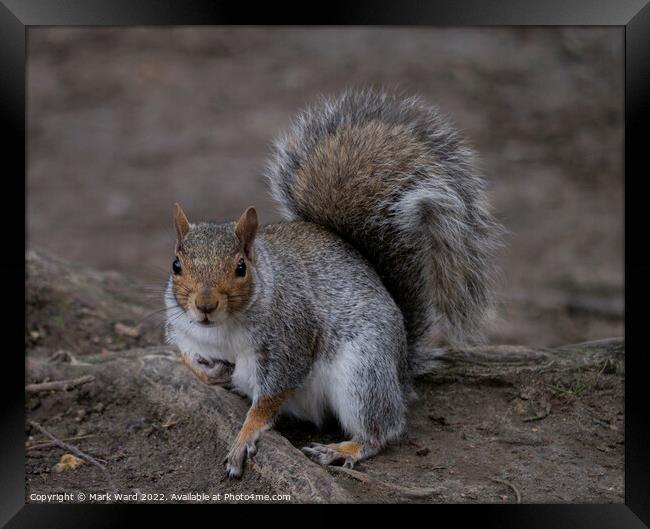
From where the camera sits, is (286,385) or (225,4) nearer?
(225,4)

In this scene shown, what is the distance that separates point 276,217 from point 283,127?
74.4 inches

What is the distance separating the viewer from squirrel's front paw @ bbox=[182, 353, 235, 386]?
2311 millimetres

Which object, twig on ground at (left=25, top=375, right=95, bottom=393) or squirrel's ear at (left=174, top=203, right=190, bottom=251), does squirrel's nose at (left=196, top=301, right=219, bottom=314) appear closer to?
squirrel's ear at (left=174, top=203, right=190, bottom=251)

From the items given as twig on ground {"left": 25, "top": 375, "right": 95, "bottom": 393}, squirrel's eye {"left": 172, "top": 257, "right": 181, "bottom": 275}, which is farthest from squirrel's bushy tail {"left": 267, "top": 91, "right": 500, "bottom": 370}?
twig on ground {"left": 25, "top": 375, "right": 95, "bottom": 393}

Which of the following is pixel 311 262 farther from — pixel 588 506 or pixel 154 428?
pixel 588 506

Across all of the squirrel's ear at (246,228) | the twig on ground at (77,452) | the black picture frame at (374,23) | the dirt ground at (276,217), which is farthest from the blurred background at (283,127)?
the squirrel's ear at (246,228)

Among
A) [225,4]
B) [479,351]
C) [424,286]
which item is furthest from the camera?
[479,351]

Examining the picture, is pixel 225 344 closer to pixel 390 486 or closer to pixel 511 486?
pixel 390 486

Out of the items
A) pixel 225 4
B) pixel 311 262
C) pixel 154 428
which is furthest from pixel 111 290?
pixel 225 4

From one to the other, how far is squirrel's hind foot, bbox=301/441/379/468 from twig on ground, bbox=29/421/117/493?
502mm

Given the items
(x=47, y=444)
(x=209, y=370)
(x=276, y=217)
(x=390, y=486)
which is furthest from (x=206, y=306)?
(x=276, y=217)

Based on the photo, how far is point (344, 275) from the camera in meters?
2.28
